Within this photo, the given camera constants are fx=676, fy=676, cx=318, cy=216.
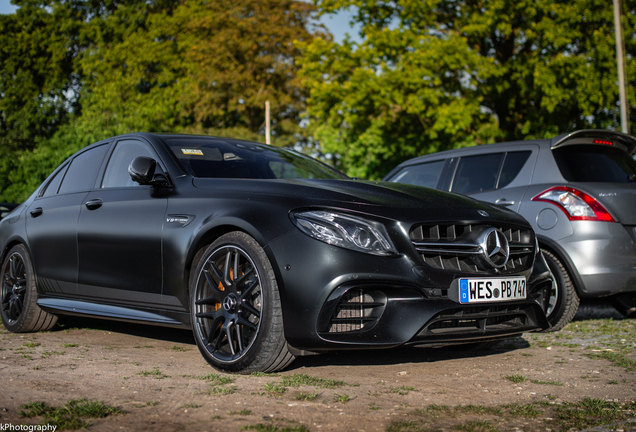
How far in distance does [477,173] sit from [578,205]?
137 cm

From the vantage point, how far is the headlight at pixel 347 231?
3643 millimetres

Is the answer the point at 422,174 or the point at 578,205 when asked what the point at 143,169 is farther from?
the point at 422,174

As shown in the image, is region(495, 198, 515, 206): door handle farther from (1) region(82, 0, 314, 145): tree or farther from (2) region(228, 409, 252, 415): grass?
(1) region(82, 0, 314, 145): tree

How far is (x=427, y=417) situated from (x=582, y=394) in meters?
1.04

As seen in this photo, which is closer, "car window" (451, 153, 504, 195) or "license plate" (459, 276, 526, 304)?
"license plate" (459, 276, 526, 304)

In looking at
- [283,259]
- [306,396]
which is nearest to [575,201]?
[283,259]

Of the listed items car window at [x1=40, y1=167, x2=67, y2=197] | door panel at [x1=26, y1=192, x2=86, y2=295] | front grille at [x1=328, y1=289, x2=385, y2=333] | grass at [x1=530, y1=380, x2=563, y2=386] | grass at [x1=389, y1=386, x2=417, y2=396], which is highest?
car window at [x1=40, y1=167, x2=67, y2=197]

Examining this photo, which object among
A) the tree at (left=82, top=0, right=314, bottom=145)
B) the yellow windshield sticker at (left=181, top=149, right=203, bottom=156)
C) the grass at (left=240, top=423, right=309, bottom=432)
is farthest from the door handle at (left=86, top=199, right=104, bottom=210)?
the tree at (left=82, top=0, right=314, bottom=145)

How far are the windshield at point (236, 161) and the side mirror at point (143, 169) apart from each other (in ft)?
0.82

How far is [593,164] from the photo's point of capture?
20.2 feet

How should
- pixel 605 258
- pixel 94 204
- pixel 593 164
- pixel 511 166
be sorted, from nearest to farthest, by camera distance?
1. pixel 94 204
2. pixel 605 258
3. pixel 593 164
4. pixel 511 166

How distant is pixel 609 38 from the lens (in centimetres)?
1934

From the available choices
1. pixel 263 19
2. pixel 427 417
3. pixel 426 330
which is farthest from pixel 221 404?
pixel 263 19

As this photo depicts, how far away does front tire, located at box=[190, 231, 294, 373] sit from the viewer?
3729 mm
